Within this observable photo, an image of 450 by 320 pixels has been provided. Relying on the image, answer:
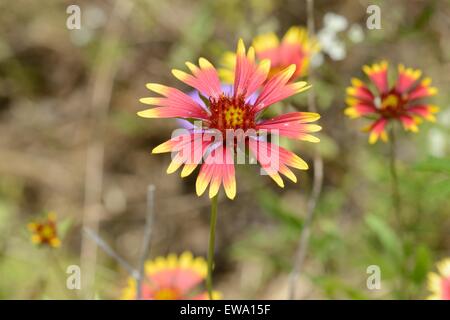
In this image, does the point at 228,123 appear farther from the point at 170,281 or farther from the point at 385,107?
the point at 170,281

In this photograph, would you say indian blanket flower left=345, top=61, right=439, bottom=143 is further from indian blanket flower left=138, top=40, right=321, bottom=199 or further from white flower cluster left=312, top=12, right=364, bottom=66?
white flower cluster left=312, top=12, right=364, bottom=66

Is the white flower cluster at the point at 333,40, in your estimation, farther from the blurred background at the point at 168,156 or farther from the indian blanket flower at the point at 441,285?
the indian blanket flower at the point at 441,285

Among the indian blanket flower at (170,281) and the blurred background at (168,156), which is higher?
the blurred background at (168,156)

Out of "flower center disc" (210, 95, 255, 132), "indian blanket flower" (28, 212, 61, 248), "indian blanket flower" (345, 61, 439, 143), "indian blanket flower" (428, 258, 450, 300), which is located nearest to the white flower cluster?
"indian blanket flower" (345, 61, 439, 143)

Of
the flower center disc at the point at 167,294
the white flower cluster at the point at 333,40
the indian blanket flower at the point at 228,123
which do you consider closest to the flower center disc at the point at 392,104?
the indian blanket flower at the point at 228,123
